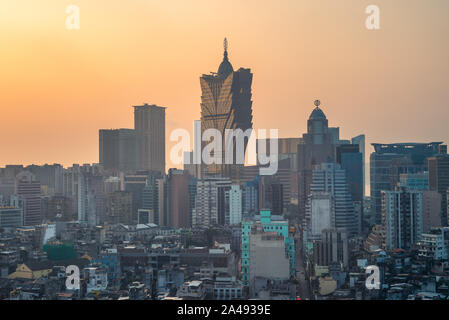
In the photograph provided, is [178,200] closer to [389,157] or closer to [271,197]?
[271,197]

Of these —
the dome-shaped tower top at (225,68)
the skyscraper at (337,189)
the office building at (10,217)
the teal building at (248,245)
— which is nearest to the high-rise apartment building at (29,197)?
the office building at (10,217)

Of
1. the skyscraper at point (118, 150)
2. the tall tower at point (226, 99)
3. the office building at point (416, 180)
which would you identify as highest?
the tall tower at point (226, 99)

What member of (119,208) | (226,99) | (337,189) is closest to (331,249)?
(337,189)

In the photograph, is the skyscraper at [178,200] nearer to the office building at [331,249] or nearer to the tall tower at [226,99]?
the office building at [331,249]

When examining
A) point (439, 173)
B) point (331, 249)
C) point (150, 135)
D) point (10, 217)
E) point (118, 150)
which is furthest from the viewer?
point (150, 135)

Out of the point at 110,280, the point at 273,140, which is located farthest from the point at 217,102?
the point at 110,280

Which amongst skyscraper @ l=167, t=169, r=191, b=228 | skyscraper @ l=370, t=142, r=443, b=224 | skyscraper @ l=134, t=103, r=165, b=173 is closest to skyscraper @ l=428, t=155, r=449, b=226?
skyscraper @ l=370, t=142, r=443, b=224
